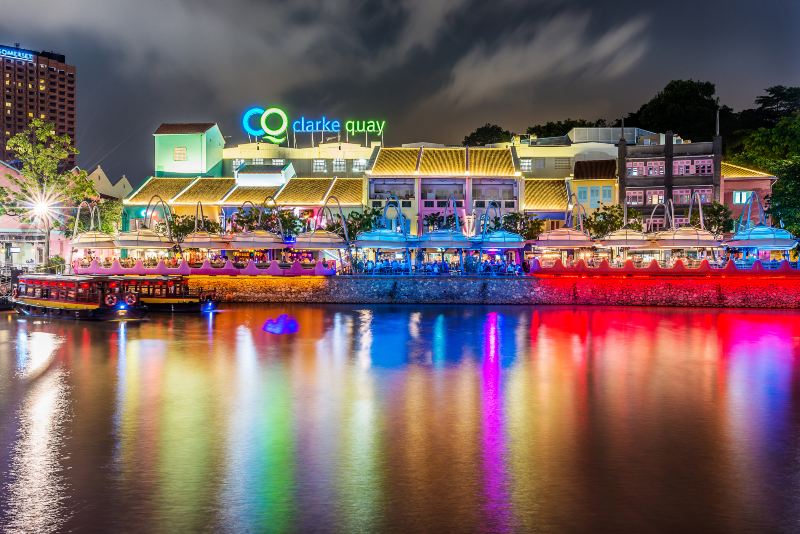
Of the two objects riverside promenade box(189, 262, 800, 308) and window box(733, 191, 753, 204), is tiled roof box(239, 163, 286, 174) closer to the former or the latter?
riverside promenade box(189, 262, 800, 308)

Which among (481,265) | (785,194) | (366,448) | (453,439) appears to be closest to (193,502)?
(366,448)

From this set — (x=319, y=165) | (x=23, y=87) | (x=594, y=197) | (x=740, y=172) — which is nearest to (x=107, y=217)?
(x=319, y=165)

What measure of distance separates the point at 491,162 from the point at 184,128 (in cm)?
3226

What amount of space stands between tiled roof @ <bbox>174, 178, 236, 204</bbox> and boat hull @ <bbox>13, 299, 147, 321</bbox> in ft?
98.3

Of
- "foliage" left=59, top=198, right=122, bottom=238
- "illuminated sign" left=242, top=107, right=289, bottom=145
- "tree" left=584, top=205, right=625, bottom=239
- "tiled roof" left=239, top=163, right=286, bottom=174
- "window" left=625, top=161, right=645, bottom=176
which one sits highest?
"illuminated sign" left=242, top=107, right=289, bottom=145

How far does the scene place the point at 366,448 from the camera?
51.0ft

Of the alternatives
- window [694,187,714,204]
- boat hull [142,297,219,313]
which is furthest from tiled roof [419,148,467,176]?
boat hull [142,297,219,313]

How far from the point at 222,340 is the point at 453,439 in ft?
61.1

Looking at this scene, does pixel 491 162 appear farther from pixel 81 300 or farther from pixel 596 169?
pixel 81 300

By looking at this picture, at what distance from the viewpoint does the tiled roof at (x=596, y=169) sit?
235ft

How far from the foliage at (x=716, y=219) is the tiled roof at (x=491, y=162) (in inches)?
677

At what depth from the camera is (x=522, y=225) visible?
214ft

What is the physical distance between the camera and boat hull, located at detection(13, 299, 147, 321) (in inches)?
1537

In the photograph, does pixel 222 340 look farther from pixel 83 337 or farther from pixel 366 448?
pixel 366 448
